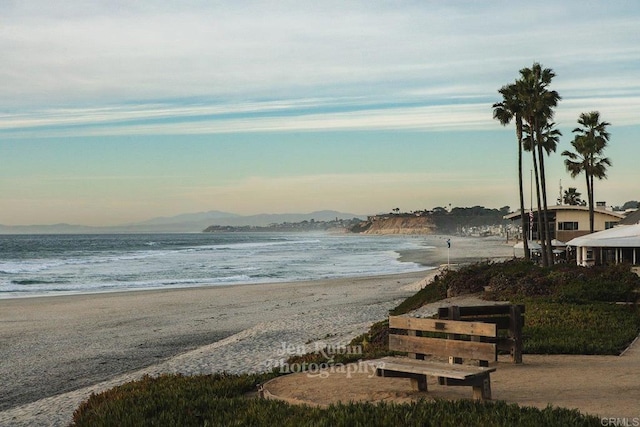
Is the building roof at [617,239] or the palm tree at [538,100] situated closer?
the building roof at [617,239]

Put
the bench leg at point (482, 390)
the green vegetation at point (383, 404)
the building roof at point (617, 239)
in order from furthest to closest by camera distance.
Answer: the building roof at point (617, 239)
the bench leg at point (482, 390)
the green vegetation at point (383, 404)

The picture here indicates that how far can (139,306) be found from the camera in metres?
30.5

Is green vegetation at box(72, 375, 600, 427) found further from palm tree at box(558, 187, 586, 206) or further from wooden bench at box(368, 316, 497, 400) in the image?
palm tree at box(558, 187, 586, 206)

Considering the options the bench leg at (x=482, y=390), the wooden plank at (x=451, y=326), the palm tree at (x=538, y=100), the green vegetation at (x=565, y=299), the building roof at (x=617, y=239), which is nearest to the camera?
the bench leg at (x=482, y=390)

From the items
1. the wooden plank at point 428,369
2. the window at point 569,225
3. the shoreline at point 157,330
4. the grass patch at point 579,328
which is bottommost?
the shoreline at point 157,330

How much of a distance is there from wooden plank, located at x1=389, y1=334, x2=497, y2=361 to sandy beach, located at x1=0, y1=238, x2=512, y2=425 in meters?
4.32

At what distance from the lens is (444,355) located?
1014 cm

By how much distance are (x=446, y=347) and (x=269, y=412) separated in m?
3.03

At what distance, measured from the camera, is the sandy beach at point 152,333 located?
14.4m

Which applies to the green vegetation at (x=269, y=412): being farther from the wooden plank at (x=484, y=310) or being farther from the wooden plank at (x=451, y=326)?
the wooden plank at (x=484, y=310)

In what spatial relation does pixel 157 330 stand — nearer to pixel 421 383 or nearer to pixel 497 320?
pixel 497 320

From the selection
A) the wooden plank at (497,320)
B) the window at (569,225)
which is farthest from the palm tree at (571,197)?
the wooden plank at (497,320)

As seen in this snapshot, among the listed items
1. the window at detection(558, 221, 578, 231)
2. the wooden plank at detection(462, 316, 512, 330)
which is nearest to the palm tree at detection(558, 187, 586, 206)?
the window at detection(558, 221, 578, 231)

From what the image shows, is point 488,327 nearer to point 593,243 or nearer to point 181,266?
point 593,243
